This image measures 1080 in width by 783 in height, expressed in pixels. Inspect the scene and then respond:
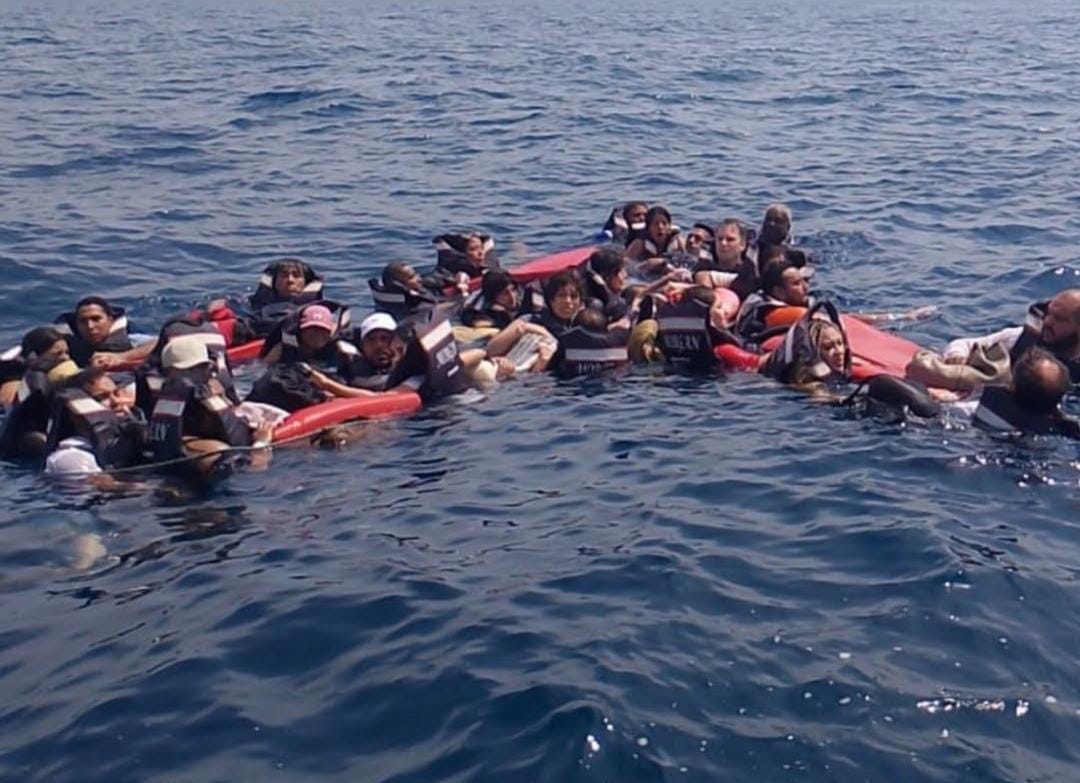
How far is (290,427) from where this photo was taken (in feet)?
38.7

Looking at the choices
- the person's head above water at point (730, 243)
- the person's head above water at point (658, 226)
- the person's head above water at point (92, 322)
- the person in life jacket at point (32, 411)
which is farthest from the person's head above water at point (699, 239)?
the person in life jacket at point (32, 411)

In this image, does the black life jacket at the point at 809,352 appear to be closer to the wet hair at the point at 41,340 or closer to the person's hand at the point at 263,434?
the person's hand at the point at 263,434

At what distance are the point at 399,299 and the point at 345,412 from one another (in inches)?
137

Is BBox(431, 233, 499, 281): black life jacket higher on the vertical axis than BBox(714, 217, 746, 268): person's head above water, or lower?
lower

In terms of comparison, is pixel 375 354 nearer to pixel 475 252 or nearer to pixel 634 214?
pixel 475 252

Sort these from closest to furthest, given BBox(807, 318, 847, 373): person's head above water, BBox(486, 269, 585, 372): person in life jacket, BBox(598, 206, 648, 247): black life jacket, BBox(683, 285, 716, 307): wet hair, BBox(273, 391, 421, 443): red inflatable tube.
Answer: BBox(273, 391, 421, 443): red inflatable tube < BBox(807, 318, 847, 373): person's head above water < BBox(683, 285, 716, 307): wet hair < BBox(486, 269, 585, 372): person in life jacket < BBox(598, 206, 648, 247): black life jacket

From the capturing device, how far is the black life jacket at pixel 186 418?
1091 cm

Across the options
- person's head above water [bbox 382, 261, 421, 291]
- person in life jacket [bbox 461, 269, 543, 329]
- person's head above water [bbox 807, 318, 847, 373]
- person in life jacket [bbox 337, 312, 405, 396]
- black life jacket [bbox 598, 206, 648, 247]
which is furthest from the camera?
black life jacket [bbox 598, 206, 648, 247]

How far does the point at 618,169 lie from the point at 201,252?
8.63 metres

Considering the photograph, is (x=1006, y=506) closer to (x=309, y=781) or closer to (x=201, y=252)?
(x=309, y=781)

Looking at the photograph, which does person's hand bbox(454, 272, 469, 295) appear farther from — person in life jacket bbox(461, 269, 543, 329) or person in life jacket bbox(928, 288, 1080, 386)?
person in life jacket bbox(928, 288, 1080, 386)

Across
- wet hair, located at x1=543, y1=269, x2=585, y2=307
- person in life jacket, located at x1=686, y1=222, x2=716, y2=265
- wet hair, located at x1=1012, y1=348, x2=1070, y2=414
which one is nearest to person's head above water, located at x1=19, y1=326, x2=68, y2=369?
wet hair, located at x1=543, y1=269, x2=585, y2=307

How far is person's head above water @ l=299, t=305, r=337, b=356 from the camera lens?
13680 mm

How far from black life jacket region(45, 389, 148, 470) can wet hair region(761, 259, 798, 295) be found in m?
6.38
